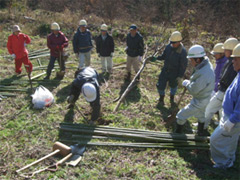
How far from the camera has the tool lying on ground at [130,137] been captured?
16.3 ft

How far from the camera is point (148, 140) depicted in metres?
5.11

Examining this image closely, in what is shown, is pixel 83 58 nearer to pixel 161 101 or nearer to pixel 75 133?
pixel 161 101

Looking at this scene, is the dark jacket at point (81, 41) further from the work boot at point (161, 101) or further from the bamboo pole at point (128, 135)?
the bamboo pole at point (128, 135)

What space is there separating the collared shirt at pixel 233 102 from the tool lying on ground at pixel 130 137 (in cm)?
131

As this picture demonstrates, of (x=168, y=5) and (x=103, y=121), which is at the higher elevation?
(x=168, y=5)

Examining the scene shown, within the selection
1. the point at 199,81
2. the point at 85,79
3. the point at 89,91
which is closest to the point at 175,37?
the point at 199,81

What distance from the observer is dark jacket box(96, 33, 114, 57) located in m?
8.48

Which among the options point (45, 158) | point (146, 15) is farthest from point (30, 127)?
point (146, 15)

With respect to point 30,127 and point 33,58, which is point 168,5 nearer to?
point 33,58

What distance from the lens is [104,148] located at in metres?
4.93

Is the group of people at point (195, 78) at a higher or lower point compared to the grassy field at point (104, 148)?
higher

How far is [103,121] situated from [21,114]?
2.16 meters

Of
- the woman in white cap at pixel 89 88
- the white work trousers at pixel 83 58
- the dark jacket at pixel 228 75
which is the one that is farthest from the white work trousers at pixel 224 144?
the white work trousers at pixel 83 58

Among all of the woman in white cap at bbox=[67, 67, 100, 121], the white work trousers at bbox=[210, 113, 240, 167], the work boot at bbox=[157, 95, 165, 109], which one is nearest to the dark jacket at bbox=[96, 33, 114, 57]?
the work boot at bbox=[157, 95, 165, 109]
